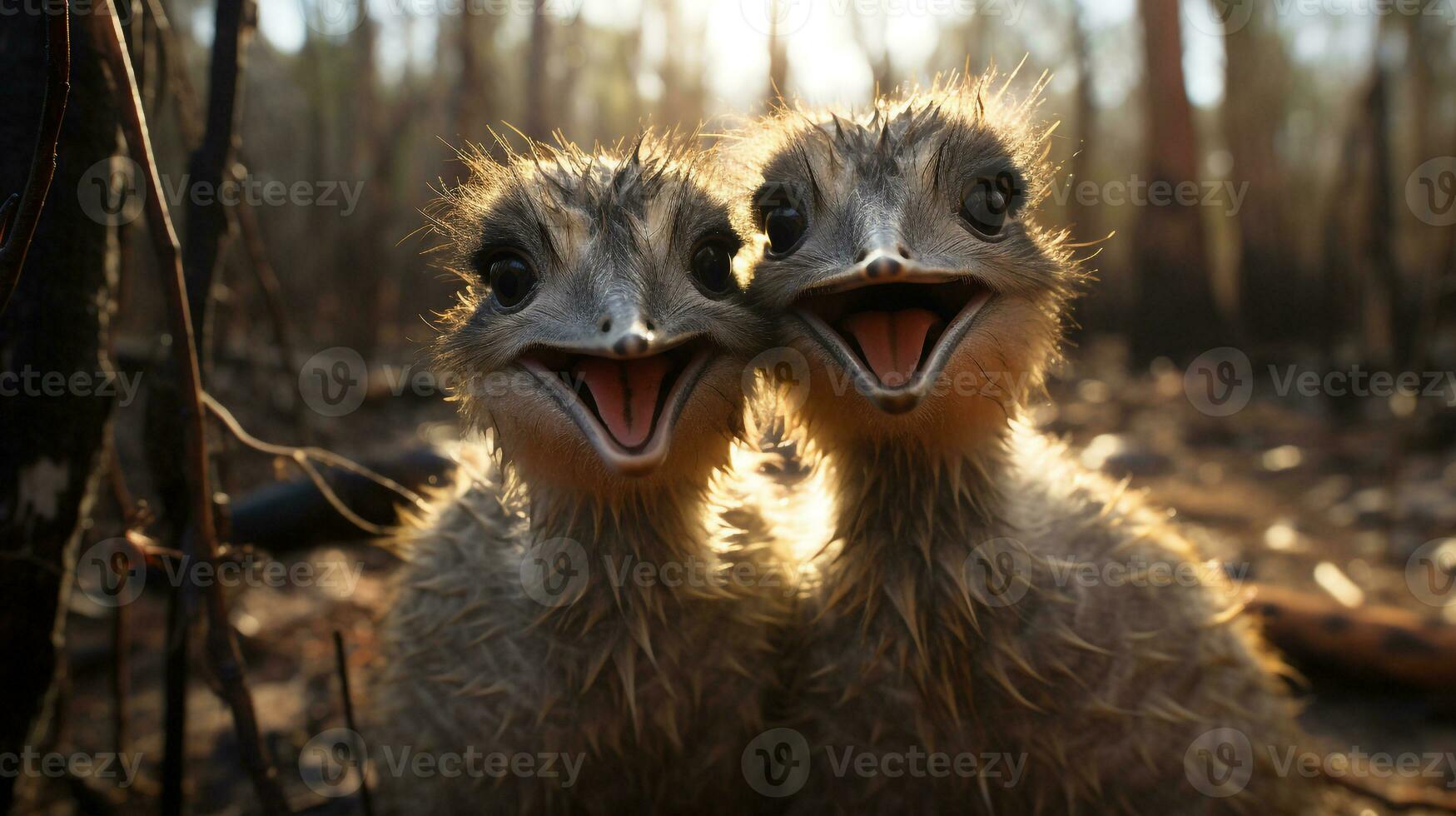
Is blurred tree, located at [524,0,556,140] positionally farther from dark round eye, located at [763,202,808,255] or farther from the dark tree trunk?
dark round eye, located at [763,202,808,255]

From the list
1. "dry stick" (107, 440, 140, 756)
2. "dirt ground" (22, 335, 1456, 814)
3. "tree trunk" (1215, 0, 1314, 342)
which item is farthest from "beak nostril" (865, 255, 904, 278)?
"tree trunk" (1215, 0, 1314, 342)

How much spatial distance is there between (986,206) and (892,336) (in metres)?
0.47

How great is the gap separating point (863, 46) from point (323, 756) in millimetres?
14102

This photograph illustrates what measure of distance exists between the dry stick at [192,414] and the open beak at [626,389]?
0.70 m

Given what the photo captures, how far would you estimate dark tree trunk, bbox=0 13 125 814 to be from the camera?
7.68 feet

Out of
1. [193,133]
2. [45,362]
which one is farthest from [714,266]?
[193,133]

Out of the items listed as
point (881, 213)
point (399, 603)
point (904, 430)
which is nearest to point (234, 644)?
point (399, 603)

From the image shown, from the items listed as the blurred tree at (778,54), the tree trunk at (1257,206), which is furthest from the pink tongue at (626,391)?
the tree trunk at (1257,206)

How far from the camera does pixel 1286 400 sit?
10047mm

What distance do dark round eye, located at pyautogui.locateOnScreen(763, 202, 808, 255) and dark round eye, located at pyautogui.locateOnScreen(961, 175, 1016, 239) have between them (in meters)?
0.37

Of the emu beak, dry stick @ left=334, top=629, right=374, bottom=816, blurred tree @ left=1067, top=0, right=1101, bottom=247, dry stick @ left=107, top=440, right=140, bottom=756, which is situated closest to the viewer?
the emu beak

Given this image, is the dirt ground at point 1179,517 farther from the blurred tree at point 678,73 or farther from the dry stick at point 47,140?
the blurred tree at point 678,73

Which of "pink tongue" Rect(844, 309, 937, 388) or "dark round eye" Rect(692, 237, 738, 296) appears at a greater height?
"dark round eye" Rect(692, 237, 738, 296)

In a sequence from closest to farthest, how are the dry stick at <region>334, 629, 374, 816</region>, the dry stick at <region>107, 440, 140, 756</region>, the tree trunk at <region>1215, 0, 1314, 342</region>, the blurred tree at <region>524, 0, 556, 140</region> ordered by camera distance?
the dry stick at <region>334, 629, 374, 816</region>, the dry stick at <region>107, 440, 140, 756</region>, the blurred tree at <region>524, 0, 556, 140</region>, the tree trunk at <region>1215, 0, 1314, 342</region>
